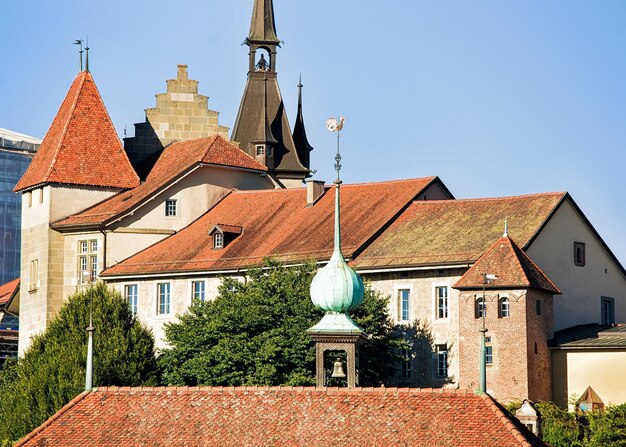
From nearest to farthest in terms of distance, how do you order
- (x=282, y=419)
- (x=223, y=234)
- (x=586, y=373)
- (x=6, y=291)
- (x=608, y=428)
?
1. (x=282, y=419)
2. (x=608, y=428)
3. (x=586, y=373)
4. (x=223, y=234)
5. (x=6, y=291)

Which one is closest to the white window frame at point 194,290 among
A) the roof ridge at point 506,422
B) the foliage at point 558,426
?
the foliage at point 558,426

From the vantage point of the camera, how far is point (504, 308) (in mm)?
82625

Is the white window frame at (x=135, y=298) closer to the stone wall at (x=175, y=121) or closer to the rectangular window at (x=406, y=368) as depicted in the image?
the stone wall at (x=175, y=121)

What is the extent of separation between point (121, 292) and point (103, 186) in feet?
21.7

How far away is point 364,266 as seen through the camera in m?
87.2

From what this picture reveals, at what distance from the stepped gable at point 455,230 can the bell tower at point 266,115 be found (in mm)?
30833

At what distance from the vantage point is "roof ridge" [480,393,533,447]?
160ft

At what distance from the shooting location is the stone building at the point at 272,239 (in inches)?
3295

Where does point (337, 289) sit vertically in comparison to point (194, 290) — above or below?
below

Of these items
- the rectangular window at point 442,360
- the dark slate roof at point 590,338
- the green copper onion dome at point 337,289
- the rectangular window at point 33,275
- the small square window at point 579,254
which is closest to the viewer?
the green copper onion dome at point 337,289

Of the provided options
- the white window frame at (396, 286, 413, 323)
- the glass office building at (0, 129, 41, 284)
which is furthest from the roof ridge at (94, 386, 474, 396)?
the glass office building at (0, 129, 41, 284)

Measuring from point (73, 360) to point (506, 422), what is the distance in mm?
38782

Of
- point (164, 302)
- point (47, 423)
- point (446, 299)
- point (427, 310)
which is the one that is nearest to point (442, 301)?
point (446, 299)

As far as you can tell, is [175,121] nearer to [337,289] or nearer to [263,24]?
[263,24]
